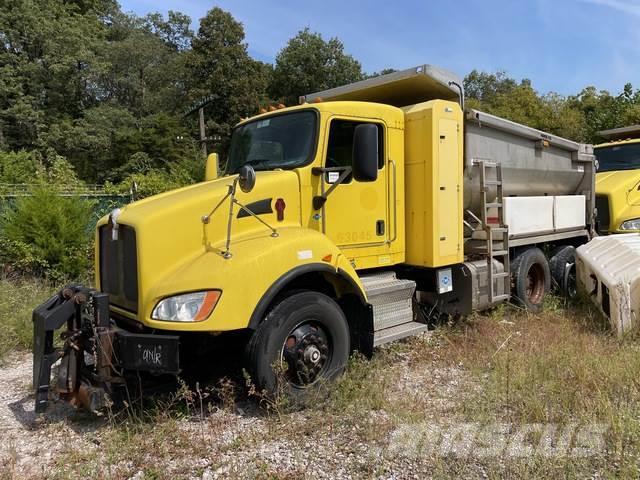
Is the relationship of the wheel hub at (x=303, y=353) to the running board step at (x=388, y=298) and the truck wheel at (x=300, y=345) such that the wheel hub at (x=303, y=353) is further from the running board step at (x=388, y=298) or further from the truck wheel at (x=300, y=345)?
the running board step at (x=388, y=298)

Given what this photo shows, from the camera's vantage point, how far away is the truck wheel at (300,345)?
3.69 metres

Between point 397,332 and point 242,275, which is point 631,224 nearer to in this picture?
point 397,332

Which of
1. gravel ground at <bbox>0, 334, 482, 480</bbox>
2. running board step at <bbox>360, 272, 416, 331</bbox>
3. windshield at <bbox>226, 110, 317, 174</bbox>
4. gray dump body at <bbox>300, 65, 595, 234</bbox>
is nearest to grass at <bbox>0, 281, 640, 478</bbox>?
gravel ground at <bbox>0, 334, 482, 480</bbox>

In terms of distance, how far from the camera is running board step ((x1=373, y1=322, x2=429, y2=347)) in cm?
465

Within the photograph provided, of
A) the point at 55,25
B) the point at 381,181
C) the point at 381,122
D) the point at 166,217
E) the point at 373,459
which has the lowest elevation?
the point at 373,459

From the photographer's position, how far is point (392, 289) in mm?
4879

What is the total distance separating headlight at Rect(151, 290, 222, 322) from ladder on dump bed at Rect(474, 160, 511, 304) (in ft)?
12.8

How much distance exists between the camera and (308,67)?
4197cm

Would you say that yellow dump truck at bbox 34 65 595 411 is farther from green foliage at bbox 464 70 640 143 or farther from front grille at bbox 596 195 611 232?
green foliage at bbox 464 70 640 143

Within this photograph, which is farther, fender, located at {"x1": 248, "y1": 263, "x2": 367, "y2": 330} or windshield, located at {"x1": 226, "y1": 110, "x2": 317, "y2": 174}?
windshield, located at {"x1": 226, "y1": 110, "x2": 317, "y2": 174}

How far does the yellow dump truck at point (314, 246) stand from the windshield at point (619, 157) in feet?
12.0

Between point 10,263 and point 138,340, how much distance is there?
6280 millimetres

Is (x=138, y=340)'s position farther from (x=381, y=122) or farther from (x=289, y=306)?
(x=381, y=122)

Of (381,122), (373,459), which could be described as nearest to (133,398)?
(373,459)
